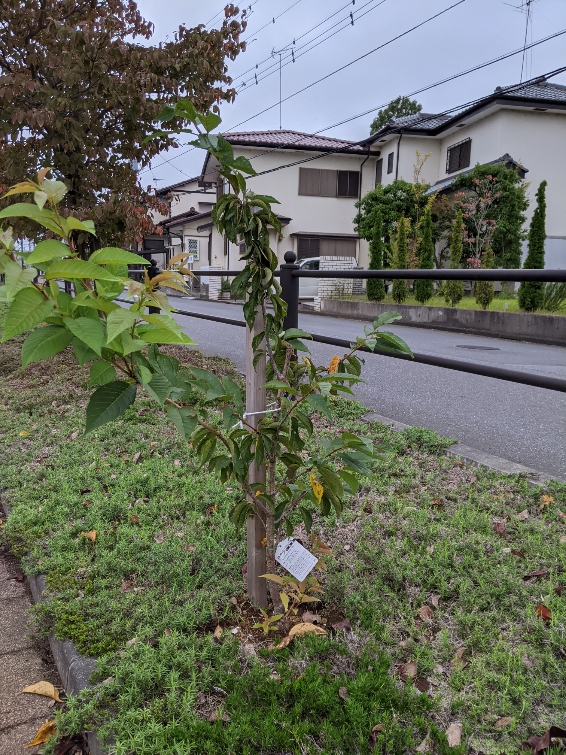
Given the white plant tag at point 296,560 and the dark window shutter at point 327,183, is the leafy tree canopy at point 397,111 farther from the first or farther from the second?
the white plant tag at point 296,560

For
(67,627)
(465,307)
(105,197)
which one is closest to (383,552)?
(67,627)

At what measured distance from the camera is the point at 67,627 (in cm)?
179

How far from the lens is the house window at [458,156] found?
19562mm

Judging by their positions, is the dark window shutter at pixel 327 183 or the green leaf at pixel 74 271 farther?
the dark window shutter at pixel 327 183

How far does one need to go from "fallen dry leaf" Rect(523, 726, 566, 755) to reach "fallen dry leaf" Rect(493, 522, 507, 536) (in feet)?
3.21

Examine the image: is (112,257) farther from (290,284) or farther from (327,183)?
(327,183)

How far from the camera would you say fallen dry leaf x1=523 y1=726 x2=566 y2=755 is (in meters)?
1.29

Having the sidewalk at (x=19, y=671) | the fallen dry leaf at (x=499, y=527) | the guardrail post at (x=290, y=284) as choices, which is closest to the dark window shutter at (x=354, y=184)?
the guardrail post at (x=290, y=284)

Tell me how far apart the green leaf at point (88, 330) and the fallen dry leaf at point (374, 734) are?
1.07m

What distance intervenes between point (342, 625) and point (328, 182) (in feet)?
79.1

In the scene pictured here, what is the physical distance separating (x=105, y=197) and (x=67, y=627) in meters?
5.19

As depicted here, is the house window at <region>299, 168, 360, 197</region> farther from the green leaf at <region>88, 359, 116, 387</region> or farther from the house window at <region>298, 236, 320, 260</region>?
the green leaf at <region>88, 359, 116, 387</region>

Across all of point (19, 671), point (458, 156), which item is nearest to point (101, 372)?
point (19, 671)

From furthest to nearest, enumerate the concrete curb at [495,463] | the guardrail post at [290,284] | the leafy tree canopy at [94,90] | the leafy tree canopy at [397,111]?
the leafy tree canopy at [397,111] → the leafy tree canopy at [94,90] → the guardrail post at [290,284] → the concrete curb at [495,463]
